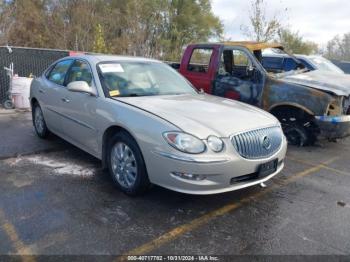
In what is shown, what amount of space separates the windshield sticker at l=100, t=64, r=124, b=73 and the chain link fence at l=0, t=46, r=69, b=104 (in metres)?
5.86

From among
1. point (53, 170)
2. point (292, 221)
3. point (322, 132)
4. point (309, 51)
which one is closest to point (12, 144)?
point (53, 170)

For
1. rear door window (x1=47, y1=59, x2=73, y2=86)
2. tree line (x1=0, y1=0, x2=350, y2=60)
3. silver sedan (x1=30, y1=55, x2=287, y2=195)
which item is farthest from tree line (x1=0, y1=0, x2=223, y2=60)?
silver sedan (x1=30, y1=55, x2=287, y2=195)

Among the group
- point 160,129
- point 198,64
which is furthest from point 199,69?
point 160,129

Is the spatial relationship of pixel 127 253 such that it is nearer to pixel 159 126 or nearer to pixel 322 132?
pixel 159 126

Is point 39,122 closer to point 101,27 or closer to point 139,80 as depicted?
point 139,80

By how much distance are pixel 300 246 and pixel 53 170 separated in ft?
10.4

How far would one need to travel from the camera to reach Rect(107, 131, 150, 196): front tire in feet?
11.9

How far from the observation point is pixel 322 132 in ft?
19.0

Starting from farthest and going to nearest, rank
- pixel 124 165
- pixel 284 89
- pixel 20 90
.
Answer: pixel 20 90 < pixel 284 89 < pixel 124 165

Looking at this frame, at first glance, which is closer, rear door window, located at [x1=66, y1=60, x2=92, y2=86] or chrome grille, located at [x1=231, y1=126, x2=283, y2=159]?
chrome grille, located at [x1=231, y1=126, x2=283, y2=159]

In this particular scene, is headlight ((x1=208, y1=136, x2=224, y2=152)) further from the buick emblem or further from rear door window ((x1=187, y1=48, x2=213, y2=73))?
rear door window ((x1=187, y1=48, x2=213, y2=73))

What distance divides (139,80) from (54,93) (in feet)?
5.00

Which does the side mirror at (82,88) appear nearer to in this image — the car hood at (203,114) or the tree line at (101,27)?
the car hood at (203,114)

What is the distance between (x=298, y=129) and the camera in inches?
243
